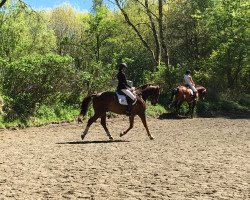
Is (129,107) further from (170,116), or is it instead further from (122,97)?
(170,116)

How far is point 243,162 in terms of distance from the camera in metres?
10.9

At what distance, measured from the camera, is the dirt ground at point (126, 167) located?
7.95 metres

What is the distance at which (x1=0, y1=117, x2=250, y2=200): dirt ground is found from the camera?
26.1ft

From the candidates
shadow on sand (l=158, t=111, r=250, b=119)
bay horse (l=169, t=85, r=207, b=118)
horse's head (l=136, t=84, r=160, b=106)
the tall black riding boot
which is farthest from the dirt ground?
shadow on sand (l=158, t=111, r=250, b=119)

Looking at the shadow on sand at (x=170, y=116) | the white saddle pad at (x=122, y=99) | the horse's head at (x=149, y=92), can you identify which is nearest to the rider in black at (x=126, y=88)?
the white saddle pad at (x=122, y=99)

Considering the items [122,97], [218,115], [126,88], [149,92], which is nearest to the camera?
[126,88]

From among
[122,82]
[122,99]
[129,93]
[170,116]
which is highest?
[122,82]

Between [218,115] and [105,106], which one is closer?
[105,106]

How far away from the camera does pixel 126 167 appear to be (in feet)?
34.1

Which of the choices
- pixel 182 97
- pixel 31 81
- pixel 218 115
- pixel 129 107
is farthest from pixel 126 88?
pixel 218 115

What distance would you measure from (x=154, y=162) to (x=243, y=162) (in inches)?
89.2

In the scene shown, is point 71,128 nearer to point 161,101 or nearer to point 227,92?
point 161,101

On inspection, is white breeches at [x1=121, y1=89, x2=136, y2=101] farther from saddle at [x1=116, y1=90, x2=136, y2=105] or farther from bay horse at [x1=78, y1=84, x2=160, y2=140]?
bay horse at [x1=78, y1=84, x2=160, y2=140]

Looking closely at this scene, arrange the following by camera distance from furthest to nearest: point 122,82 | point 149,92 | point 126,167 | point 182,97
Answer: point 182,97
point 149,92
point 122,82
point 126,167
